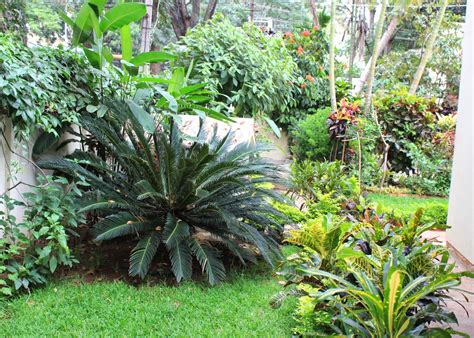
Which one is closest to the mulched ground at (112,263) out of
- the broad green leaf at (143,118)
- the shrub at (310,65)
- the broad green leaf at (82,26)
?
the broad green leaf at (143,118)

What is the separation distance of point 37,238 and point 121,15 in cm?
212

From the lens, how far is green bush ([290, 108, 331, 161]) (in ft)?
29.5

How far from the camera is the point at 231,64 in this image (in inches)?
278

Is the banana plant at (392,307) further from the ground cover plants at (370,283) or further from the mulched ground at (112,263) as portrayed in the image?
the mulched ground at (112,263)

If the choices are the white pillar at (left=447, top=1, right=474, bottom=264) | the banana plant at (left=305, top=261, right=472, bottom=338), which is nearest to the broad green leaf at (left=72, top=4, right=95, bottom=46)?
the banana plant at (left=305, top=261, right=472, bottom=338)

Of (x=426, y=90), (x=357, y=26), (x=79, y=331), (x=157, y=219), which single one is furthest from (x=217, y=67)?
(x=357, y=26)

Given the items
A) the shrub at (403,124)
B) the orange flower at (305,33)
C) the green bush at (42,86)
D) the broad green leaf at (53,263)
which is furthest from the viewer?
the orange flower at (305,33)

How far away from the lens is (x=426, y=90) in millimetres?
16594

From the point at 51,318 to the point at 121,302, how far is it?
19.2 inches

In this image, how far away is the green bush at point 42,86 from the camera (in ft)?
10.4

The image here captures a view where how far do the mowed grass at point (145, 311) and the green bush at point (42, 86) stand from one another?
1308 mm

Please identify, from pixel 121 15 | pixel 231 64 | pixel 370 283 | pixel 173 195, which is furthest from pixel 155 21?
pixel 370 283

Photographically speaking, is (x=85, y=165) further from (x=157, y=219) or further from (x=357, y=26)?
(x=357, y=26)

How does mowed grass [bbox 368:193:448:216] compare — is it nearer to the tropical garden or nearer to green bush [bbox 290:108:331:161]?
green bush [bbox 290:108:331:161]
